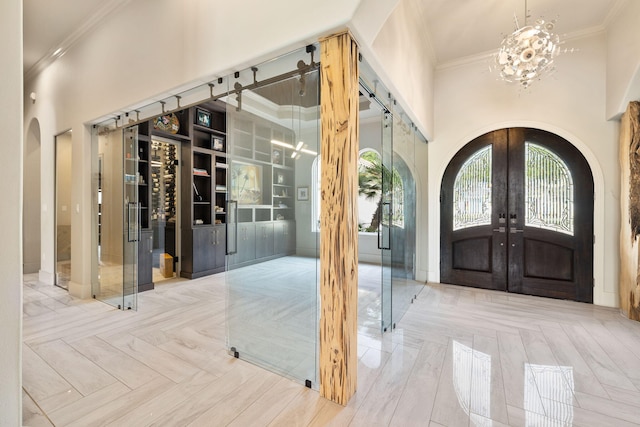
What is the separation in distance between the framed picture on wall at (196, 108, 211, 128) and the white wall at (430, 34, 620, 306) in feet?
13.7

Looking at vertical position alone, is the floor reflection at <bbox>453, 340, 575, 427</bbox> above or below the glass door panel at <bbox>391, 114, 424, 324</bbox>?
below

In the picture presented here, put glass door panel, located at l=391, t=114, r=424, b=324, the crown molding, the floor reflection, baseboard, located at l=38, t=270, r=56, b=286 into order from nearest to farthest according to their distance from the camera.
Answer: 1. the floor reflection
2. glass door panel, located at l=391, t=114, r=424, b=324
3. the crown molding
4. baseboard, located at l=38, t=270, r=56, b=286

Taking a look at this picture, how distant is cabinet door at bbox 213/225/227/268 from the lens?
210 inches

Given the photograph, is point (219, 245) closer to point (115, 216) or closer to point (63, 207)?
point (115, 216)

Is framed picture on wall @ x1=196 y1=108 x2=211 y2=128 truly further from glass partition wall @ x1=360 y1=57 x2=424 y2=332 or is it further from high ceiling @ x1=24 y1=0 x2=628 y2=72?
glass partition wall @ x1=360 y1=57 x2=424 y2=332

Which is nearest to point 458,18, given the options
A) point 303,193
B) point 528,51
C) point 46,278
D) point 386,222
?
point 528,51

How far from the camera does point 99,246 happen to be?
394cm

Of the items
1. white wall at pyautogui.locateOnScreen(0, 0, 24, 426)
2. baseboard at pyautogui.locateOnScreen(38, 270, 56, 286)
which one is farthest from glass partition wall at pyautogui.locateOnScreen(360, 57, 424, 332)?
baseboard at pyautogui.locateOnScreen(38, 270, 56, 286)

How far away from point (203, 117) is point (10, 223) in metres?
4.96

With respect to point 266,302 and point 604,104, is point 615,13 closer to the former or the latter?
point 604,104

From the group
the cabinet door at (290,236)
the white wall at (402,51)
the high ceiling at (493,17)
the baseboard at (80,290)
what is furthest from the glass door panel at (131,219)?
the high ceiling at (493,17)

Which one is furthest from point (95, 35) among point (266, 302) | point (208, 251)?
point (266, 302)

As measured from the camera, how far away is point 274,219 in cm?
241

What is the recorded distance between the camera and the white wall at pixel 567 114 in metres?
3.65
